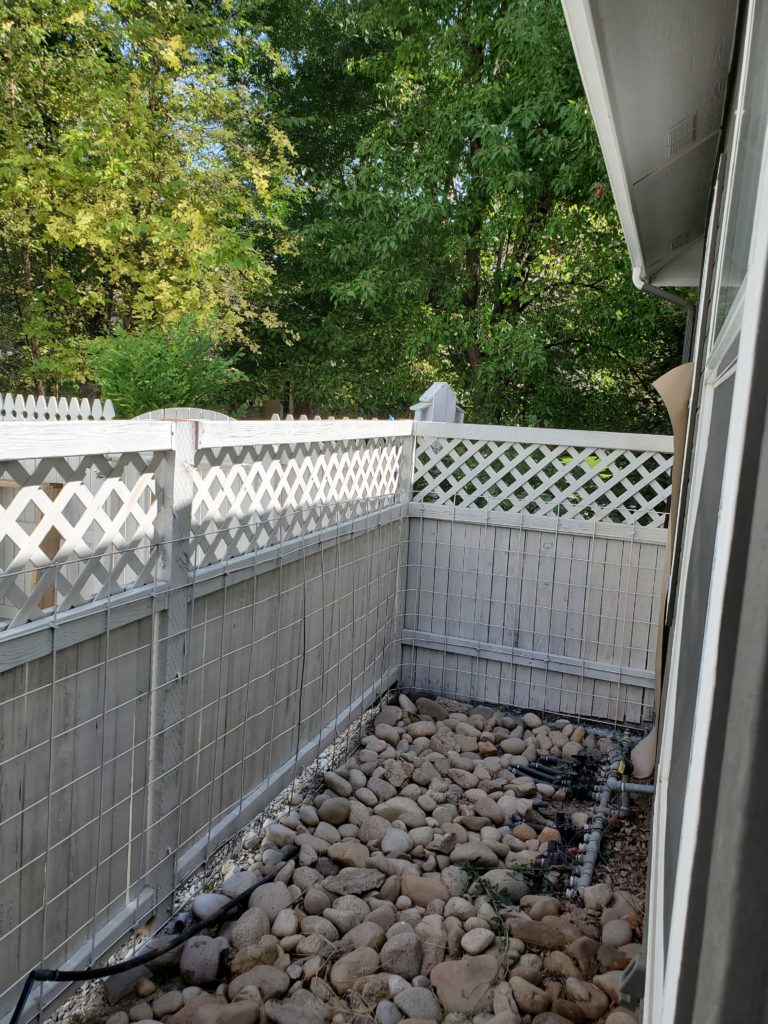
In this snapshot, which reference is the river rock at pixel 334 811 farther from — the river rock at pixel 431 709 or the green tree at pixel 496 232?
the green tree at pixel 496 232

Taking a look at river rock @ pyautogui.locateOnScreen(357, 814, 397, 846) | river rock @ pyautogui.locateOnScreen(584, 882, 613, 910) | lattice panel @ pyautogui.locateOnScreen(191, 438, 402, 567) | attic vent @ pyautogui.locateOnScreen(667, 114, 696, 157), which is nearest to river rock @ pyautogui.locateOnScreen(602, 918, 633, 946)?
river rock @ pyautogui.locateOnScreen(584, 882, 613, 910)

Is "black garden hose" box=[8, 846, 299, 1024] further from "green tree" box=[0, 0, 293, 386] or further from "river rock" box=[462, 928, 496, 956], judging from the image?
"green tree" box=[0, 0, 293, 386]

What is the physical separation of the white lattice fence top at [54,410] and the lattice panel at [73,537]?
175 inches

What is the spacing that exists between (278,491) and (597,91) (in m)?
1.89

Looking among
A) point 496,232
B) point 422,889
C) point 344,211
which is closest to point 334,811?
point 422,889

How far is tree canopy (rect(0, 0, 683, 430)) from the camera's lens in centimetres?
839

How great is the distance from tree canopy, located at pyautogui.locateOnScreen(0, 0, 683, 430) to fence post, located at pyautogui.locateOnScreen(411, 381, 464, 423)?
2.69 m

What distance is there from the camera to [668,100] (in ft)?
7.63

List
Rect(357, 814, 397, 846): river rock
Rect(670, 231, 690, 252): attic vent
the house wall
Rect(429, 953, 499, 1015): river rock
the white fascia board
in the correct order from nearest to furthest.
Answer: the house wall, the white fascia board, Rect(429, 953, 499, 1015): river rock, Rect(357, 814, 397, 846): river rock, Rect(670, 231, 690, 252): attic vent

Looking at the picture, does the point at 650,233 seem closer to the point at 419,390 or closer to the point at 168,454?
the point at 168,454

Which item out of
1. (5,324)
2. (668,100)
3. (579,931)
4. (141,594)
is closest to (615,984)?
(579,931)

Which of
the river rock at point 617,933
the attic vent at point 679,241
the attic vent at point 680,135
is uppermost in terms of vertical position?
the attic vent at point 679,241

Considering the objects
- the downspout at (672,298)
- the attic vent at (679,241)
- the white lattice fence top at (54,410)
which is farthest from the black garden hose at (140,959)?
the white lattice fence top at (54,410)

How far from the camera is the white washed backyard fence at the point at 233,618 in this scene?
2049 millimetres
